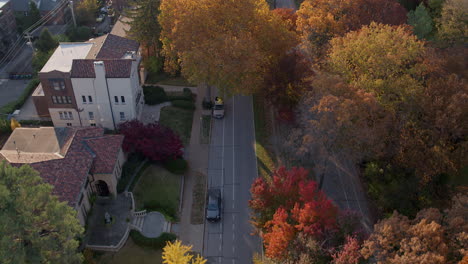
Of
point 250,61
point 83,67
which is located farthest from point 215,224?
point 83,67

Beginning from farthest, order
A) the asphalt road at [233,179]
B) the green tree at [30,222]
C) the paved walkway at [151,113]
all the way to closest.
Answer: the paved walkway at [151,113]
the asphalt road at [233,179]
the green tree at [30,222]

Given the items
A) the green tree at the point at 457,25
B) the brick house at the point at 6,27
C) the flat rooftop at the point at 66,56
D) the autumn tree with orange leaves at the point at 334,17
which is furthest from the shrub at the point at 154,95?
the green tree at the point at 457,25

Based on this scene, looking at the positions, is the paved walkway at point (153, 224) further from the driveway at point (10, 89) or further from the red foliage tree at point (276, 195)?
the driveway at point (10, 89)

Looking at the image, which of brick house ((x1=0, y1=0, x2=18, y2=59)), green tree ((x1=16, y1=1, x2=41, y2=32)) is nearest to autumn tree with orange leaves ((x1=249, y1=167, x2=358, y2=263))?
brick house ((x1=0, y1=0, x2=18, y2=59))

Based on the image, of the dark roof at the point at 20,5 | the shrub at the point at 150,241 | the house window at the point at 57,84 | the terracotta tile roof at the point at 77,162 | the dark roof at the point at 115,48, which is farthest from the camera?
the dark roof at the point at 20,5

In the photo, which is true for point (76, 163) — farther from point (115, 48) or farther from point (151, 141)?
point (115, 48)

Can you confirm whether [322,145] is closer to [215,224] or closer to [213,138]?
[215,224]
